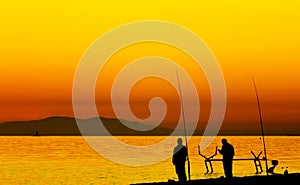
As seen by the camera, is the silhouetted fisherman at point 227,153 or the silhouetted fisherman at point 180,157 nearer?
the silhouetted fisherman at point 180,157

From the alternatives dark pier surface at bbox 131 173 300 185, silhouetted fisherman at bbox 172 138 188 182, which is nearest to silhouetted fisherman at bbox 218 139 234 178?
dark pier surface at bbox 131 173 300 185

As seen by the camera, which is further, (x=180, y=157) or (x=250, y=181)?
(x=250, y=181)

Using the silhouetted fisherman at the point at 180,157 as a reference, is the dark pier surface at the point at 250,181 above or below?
below

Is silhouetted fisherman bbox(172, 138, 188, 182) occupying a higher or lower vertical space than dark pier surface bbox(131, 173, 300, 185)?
higher

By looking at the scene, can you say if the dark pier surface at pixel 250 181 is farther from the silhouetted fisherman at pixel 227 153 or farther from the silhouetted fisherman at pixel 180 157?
the silhouetted fisherman at pixel 227 153

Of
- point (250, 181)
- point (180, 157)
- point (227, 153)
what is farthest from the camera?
point (227, 153)

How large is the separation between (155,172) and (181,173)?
41.3 meters

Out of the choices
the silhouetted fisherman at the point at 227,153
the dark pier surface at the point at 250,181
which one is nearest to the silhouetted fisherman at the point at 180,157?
the dark pier surface at the point at 250,181

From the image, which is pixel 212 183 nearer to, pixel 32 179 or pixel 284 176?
pixel 284 176

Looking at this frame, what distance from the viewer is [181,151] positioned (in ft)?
82.9

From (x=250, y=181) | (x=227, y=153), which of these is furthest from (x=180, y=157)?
(x=250, y=181)

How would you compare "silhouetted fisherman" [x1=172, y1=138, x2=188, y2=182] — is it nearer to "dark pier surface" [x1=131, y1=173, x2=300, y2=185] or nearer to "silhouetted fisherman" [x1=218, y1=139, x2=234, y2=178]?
"dark pier surface" [x1=131, y1=173, x2=300, y2=185]

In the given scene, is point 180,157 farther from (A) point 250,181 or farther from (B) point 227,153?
(A) point 250,181

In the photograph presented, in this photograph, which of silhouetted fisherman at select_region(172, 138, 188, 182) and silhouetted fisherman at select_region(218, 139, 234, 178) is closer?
silhouetted fisherman at select_region(172, 138, 188, 182)
